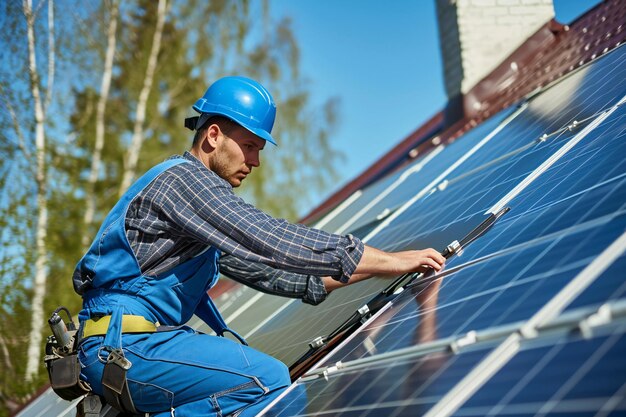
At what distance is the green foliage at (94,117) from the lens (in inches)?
664

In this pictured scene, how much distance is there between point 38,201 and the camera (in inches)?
739

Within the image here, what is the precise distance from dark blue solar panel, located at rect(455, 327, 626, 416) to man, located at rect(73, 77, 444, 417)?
1810 mm

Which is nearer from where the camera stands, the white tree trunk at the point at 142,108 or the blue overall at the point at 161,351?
the blue overall at the point at 161,351

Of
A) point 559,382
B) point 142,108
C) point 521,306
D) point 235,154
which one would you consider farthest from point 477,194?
point 142,108

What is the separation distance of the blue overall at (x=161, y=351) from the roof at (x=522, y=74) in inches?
193

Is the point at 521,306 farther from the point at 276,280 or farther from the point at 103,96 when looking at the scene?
the point at 103,96

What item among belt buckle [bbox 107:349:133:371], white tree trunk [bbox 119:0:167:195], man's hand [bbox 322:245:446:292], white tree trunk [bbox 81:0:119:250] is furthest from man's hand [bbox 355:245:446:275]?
white tree trunk [bbox 119:0:167:195]

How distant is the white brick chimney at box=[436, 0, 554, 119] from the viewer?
1228 centimetres

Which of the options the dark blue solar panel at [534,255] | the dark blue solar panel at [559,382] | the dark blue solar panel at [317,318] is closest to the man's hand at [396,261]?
the dark blue solar panel at [534,255]

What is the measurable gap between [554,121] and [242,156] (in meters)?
2.54

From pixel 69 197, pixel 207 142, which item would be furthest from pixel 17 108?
pixel 207 142

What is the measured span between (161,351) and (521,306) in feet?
6.63

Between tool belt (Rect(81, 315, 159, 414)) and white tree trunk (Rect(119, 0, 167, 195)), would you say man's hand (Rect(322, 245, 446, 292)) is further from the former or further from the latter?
white tree trunk (Rect(119, 0, 167, 195))

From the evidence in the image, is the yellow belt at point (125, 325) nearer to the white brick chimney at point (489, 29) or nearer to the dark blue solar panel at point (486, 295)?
the dark blue solar panel at point (486, 295)
